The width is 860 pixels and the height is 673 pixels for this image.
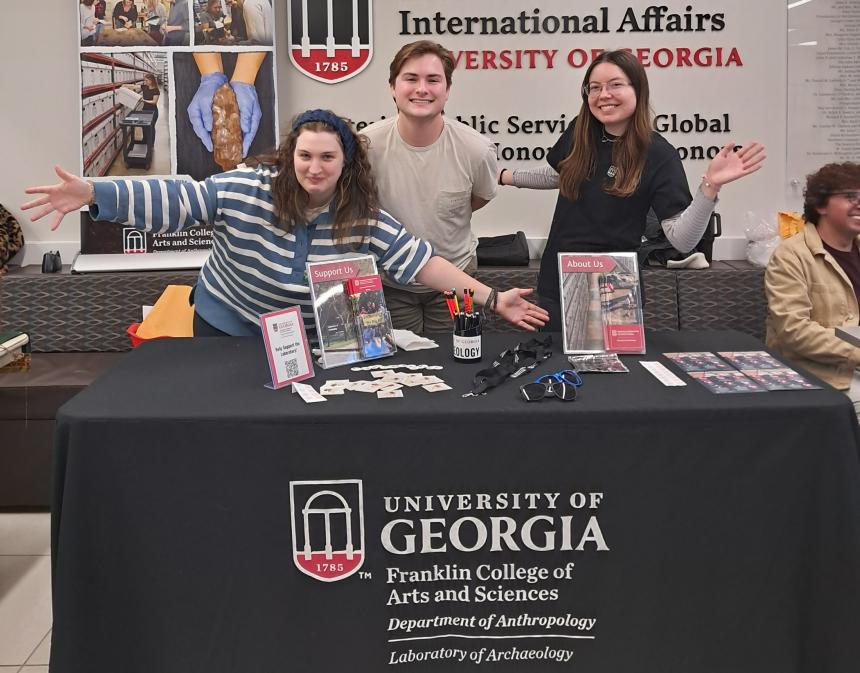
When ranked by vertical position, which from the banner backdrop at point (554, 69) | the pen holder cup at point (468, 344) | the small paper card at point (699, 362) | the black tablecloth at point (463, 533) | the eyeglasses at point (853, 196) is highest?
the banner backdrop at point (554, 69)

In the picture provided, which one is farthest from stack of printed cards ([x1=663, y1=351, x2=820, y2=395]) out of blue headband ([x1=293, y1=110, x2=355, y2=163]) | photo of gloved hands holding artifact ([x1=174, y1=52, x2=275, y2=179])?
photo of gloved hands holding artifact ([x1=174, y1=52, x2=275, y2=179])

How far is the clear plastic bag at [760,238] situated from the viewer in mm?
4402

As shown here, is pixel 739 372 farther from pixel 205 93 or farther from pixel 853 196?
pixel 205 93

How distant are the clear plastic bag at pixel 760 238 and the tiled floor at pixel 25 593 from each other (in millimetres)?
3310

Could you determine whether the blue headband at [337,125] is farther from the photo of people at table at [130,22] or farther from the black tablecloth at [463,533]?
the photo of people at table at [130,22]

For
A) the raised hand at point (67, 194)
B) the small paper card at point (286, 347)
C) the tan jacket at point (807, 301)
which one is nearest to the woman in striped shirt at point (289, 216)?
the raised hand at point (67, 194)

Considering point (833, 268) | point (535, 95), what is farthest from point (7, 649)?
point (535, 95)

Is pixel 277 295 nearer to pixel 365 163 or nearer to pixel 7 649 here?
pixel 365 163

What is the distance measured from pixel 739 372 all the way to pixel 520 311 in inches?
26.3

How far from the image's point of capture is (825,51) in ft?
14.7

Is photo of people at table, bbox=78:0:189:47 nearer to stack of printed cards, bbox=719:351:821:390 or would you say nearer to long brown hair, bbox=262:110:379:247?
long brown hair, bbox=262:110:379:247

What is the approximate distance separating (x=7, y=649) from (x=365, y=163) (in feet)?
5.85

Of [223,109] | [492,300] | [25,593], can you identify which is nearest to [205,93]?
[223,109]

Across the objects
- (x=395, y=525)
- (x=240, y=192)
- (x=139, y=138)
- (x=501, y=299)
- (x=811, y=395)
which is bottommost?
(x=395, y=525)
